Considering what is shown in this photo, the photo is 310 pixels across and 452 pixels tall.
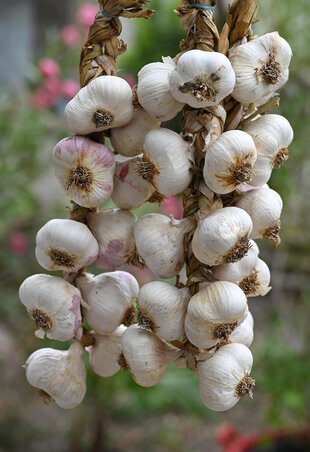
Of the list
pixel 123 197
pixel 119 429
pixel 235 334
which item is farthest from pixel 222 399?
pixel 119 429

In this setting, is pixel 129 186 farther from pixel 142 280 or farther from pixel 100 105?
pixel 142 280

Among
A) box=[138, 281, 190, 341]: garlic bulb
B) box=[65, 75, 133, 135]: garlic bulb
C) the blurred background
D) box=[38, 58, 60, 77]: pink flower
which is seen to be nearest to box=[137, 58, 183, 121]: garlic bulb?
box=[65, 75, 133, 135]: garlic bulb

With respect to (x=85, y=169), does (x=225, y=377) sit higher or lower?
lower

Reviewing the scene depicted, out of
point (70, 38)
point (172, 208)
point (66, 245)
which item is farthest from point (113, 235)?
point (70, 38)

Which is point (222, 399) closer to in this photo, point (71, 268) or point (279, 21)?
point (71, 268)

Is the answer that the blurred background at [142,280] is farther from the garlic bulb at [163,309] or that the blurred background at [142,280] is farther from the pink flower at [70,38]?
the garlic bulb at [163,309]

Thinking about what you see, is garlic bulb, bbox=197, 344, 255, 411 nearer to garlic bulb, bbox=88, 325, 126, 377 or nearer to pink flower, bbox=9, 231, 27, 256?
garlic bulb, bbox=88, 325, 126, 377
